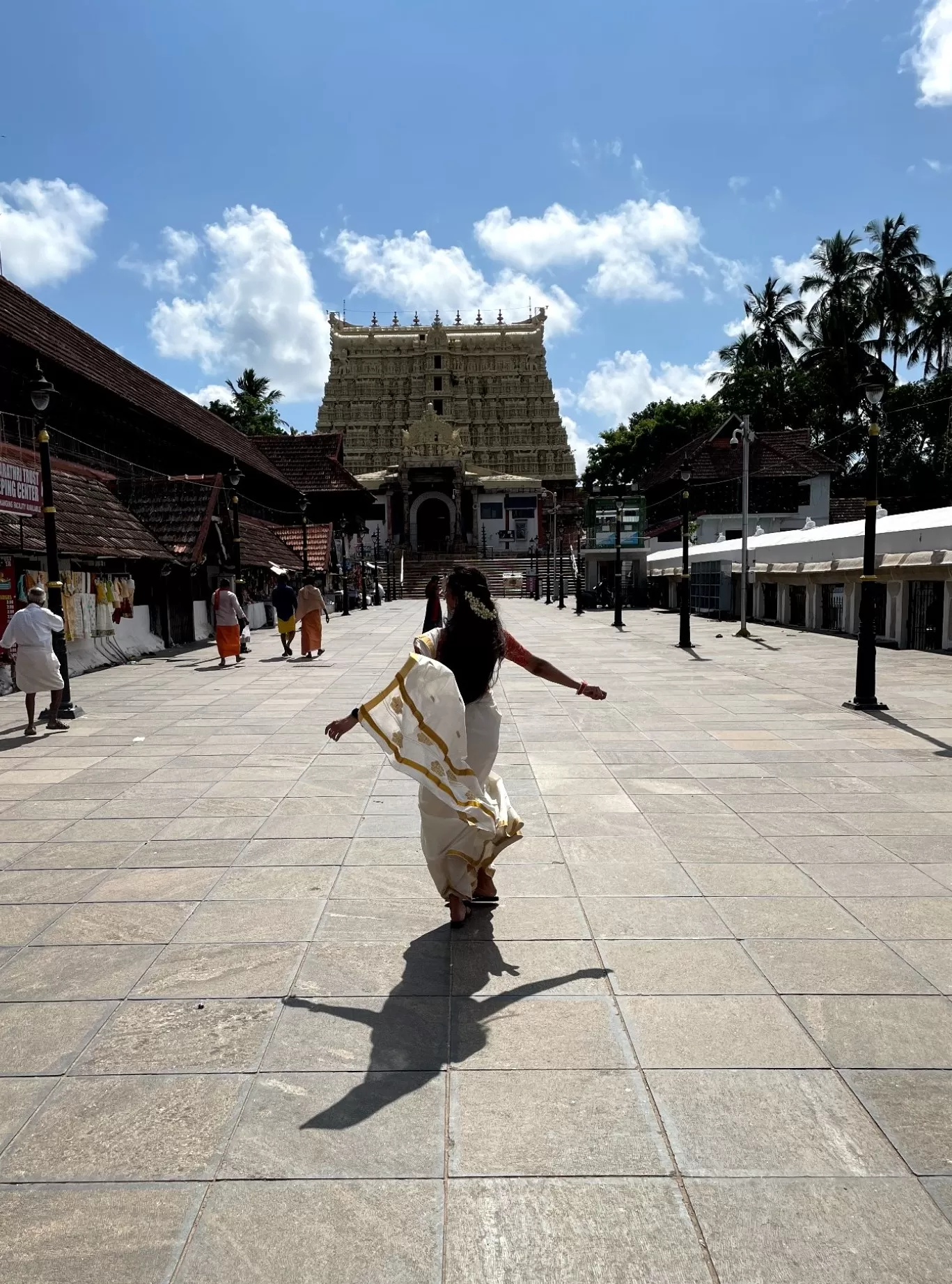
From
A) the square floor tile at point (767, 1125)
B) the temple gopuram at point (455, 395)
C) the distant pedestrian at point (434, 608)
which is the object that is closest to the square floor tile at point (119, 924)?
the square floor tile at point (767, 1125)

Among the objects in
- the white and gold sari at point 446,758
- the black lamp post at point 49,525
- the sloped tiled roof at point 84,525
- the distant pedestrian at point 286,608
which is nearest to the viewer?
the white and gold sari at point 446,758

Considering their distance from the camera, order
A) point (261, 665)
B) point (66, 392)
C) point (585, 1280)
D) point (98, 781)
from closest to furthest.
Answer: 1. point (585, 1280)
2. point (98, 781)
3. point (261, 665)
4. point (66, 392)

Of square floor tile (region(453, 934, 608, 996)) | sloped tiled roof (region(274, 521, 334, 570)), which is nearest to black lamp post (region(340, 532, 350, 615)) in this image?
sloped tiled roof (region(274, 521, 334, 570))

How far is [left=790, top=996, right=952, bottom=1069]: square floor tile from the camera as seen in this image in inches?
122

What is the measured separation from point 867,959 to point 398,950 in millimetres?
2023

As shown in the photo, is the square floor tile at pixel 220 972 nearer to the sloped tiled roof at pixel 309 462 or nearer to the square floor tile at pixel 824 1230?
the square floor tile at pixel 824 1230

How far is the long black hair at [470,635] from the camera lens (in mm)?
4191

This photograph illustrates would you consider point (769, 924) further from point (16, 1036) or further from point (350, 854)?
point (16, 1036)

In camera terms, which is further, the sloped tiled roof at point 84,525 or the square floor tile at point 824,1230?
the sloped tiled roof at point 84,525

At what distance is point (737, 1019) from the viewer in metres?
3.37

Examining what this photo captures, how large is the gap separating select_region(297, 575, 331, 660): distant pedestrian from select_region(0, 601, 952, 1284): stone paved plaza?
945 centimetres

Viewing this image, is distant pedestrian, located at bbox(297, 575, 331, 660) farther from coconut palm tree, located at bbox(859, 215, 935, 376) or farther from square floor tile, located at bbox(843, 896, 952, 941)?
coconut palm tree, located at bbox(859, 215, 935, 376)

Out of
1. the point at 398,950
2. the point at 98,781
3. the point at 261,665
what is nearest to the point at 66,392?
the point at 261,665

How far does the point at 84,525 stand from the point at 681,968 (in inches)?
569
